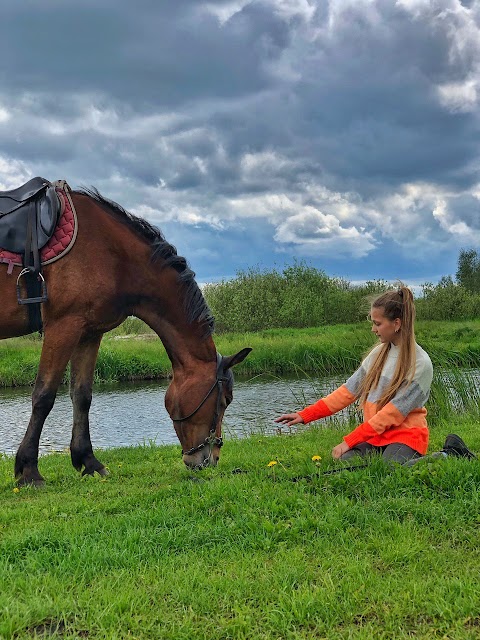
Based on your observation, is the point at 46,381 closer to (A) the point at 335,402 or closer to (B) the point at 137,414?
(A) the point at 335,402

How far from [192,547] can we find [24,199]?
3.57m

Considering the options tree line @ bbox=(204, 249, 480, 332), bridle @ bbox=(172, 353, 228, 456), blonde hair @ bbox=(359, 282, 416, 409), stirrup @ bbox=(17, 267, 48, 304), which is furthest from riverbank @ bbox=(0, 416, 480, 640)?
tree line @ bbox=(204, 249, 480, 332)

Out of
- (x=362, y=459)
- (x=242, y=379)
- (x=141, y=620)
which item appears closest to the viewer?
(x=141, y=620)

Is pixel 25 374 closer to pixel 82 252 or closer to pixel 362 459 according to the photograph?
pixel 82 252

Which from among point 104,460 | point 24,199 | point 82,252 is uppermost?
point 24,199

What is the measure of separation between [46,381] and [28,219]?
4.83 feet

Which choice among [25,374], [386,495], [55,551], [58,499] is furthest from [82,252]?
[25,374]

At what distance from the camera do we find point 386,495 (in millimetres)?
3982

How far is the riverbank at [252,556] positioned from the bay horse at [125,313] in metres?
0.47

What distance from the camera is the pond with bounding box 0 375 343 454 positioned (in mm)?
10988

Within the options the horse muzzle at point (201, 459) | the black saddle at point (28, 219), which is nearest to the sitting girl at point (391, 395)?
the horse muzzle at point (201, 459)

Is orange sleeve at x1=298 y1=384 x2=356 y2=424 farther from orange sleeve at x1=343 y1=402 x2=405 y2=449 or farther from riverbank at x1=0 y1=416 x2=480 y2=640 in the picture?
riverbank at x1=0 y1=416 x2=480 y2=640

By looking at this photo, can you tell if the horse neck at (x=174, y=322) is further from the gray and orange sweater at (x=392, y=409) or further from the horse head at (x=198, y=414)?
the gray and orange sweater at (x=392, y=409)

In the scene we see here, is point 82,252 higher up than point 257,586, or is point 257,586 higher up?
point 82,252
